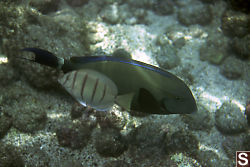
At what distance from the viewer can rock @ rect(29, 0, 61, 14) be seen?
4904 mm

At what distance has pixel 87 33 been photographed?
4.95m

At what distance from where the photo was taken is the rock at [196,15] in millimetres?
6055

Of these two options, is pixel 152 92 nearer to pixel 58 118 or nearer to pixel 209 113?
pixel 58 118

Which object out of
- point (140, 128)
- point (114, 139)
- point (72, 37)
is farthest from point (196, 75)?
point (72, 37)

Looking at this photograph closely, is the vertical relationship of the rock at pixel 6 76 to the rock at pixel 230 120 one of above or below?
above

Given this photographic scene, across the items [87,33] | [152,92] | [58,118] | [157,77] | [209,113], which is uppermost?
[157,77]

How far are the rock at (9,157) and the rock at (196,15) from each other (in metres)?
5.93

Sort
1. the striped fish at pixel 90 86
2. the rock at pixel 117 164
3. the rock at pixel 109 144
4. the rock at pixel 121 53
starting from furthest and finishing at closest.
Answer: the rock at pixel 121 53, the rock at pixel 109 144, the rock at pixel 117 164, the striped fish at pixel 90 86

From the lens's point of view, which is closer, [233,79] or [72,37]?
[72,37]

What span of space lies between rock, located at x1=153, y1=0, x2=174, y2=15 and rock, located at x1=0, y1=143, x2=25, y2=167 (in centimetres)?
611

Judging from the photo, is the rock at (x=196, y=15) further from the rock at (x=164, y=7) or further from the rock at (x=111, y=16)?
the rock at (x=111, y=16)

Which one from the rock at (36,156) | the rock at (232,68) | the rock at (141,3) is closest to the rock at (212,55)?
the rock at (232,68)

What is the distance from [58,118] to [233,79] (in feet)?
14.8

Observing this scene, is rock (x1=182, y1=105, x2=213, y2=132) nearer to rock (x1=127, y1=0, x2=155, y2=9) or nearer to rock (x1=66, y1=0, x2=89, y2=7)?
rock (x1=127, y1=0, x2=155, y2=9)
